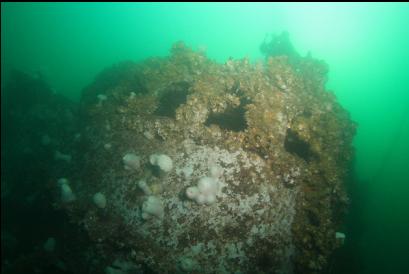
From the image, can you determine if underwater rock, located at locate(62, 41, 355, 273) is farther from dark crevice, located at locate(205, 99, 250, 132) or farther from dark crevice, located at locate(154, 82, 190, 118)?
dark crevice, located at locate(154, 82, 190, 118)

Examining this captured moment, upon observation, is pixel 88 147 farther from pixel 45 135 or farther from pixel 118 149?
pixel 45 135

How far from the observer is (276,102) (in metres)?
9.46

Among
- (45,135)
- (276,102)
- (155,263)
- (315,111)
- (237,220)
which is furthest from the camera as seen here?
(45,135)

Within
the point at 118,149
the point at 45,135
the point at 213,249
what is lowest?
the point at 213,249

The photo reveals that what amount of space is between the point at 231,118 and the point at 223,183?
2.45m

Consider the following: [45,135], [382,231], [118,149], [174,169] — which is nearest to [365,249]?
[382,231]

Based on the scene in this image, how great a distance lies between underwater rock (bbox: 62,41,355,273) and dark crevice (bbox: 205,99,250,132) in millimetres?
35

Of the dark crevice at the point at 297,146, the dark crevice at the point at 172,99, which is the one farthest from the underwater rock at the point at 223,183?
the dark crevice at the point at 172,99

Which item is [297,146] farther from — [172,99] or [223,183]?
[172,99]

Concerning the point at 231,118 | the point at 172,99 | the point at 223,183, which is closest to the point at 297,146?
the point at 231,118

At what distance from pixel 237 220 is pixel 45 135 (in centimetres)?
1273

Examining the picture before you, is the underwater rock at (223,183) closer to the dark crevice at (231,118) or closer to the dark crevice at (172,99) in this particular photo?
the dark crevice at (231,118)

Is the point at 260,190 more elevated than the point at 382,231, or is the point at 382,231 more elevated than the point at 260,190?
the point at 382,231

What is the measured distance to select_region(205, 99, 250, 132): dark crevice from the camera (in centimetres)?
938
